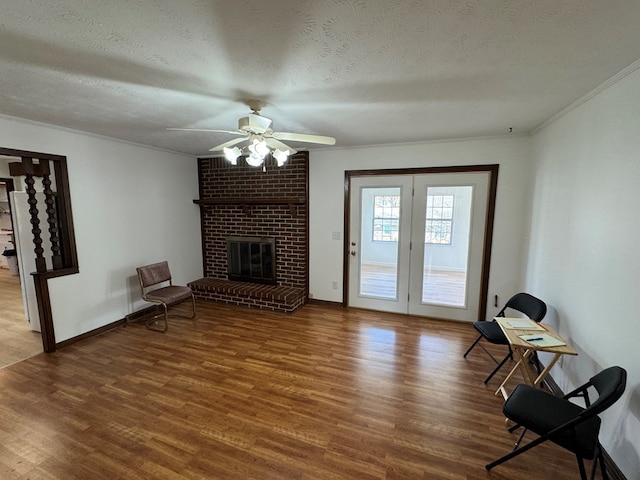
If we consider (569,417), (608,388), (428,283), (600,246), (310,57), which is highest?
(310,57)

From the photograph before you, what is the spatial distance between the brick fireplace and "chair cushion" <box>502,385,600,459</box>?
9.20 feet

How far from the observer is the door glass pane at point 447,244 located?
351cm

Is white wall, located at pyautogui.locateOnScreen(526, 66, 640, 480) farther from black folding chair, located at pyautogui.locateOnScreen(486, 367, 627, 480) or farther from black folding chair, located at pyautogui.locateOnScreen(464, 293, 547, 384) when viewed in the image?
black folding chair, located at pyautogui.locateOnScreen(486, 367, 627, 480)

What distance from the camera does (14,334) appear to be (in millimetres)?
3273

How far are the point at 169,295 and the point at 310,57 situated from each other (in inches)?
124

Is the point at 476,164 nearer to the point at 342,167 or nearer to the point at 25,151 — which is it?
the point at 342,167

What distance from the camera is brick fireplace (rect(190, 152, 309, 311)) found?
416 centimetres

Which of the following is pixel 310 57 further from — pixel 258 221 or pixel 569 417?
pixel 258 221

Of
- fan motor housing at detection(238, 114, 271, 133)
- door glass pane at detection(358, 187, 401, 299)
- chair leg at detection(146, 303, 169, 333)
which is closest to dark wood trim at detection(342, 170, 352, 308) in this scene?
door glass pane at detection(358, 187, 401, 299)

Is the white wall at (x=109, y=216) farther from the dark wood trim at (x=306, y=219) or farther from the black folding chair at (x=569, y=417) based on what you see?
the black folding chair at (x=569, y=417)

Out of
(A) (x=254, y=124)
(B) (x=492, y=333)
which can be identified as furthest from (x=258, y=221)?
(B) (x=492, y=333)

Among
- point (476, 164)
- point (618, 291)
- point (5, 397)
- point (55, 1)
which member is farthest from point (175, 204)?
point (618, 291)

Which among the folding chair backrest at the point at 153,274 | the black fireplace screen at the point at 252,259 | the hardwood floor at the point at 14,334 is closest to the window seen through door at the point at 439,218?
the black fireplace screen at the point at 252,259

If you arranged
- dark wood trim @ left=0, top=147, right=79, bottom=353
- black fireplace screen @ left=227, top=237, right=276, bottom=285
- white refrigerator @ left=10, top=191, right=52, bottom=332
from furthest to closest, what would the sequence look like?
black fireplace screen @ left=227, top=237, right=276, bottom=285, white refrigerator @ left=10, top=191, right=52, bottom=332, dark wood trim @ left=0, top=147, right=79, bottom=353
